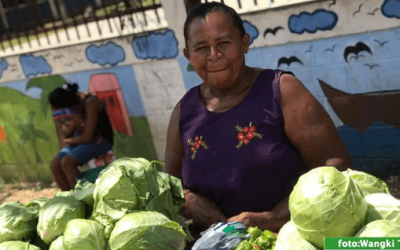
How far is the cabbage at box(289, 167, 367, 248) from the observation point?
1795 millimetres

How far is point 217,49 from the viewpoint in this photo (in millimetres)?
2672

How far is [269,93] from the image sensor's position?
263cm

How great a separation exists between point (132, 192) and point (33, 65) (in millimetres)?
5204

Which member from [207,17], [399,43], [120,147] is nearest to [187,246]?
[207,17]

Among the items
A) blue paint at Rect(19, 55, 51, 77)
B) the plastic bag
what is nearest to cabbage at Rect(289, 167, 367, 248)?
the plastic bag

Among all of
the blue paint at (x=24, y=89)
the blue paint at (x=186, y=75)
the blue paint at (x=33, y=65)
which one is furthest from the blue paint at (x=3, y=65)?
the blue paint at (x=186, y=75)

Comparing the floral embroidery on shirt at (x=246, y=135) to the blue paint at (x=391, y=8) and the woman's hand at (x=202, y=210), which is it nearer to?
the woman's hand at (x=202, y=210)

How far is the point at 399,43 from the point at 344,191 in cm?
292

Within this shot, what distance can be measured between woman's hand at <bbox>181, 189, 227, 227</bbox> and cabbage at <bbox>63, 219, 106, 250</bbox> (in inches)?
21.1

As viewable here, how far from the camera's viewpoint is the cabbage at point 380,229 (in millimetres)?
1701

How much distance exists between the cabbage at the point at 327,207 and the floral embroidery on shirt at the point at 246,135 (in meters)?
0.71

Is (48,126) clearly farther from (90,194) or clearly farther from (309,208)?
(309,208)

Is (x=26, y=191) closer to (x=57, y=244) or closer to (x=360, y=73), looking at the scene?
(x=360, y=73)

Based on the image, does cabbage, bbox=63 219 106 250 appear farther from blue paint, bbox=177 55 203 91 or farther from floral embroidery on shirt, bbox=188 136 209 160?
blue paint, bbox=177 55 203 91
